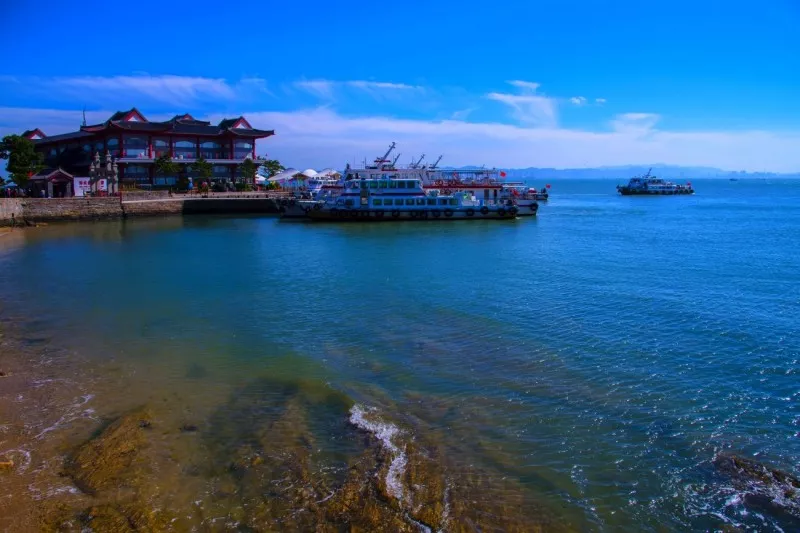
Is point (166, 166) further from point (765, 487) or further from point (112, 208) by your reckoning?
point (765, 487)

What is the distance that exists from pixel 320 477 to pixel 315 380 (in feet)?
16.1

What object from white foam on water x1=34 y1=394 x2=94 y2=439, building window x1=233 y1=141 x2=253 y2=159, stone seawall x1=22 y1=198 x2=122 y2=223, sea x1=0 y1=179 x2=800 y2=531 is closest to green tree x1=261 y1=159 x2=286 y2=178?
building window x1=233 y1=141 x2=253 y2=159

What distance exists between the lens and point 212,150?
273 feet

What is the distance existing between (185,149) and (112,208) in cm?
1954

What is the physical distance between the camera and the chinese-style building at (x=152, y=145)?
7606 cm

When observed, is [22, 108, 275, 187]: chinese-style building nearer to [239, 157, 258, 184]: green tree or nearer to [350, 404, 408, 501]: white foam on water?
[239, 157, 258, 184]: green tree

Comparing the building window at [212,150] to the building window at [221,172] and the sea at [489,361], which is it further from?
the sea at [489,361]

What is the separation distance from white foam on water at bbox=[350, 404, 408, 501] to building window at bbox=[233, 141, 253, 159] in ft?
255

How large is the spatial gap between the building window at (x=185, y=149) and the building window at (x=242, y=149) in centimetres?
569

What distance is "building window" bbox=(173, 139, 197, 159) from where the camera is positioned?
80.4m

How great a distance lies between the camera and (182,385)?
14.3 m

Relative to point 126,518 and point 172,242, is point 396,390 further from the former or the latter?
point 172,242

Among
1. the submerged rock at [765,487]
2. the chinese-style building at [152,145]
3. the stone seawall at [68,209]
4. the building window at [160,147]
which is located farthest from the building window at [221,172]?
the submerged rock at [765,487]

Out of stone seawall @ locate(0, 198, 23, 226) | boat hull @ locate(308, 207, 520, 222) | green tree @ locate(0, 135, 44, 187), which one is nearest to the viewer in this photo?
stone seawall @ locate(0, 198, 23, 226)
